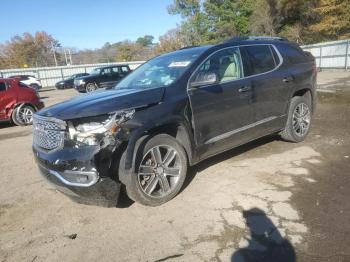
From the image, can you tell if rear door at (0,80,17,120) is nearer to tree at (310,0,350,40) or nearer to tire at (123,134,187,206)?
tire at (123,134,187,206)

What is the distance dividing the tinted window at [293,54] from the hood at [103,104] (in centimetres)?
281

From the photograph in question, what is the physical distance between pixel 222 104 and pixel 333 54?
75.6 feet

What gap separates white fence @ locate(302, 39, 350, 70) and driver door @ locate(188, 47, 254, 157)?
68.4ft

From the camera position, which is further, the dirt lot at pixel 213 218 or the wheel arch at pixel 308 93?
the wheel arch at pixel 308 93

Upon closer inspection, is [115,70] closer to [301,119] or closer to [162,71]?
[301,119]

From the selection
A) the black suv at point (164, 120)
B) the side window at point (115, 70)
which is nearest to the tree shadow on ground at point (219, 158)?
the black suv at point (164, 120)

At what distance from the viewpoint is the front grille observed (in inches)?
147

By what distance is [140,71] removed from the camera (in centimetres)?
552

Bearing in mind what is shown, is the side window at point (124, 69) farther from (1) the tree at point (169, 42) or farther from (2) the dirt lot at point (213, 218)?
(1) the tree at point (169, 42)

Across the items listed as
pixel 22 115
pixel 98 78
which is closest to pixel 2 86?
pixel 22 115

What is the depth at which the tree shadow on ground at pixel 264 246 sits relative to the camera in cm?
298

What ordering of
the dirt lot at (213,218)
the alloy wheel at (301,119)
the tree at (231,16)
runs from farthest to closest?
the tree at (231,16)
the alloy wheel at (301,119)
the dirt lot at (213,218)

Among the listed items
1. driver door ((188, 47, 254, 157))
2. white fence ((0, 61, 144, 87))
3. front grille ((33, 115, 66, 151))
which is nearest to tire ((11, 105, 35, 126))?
front grille ((33, 115, 66, 151))

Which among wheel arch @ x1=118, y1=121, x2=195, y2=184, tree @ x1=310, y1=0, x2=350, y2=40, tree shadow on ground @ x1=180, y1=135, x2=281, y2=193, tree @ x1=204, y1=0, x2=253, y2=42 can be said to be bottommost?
tree shadow on ground @ x1=180, y1=135, x2=281, y2=193
